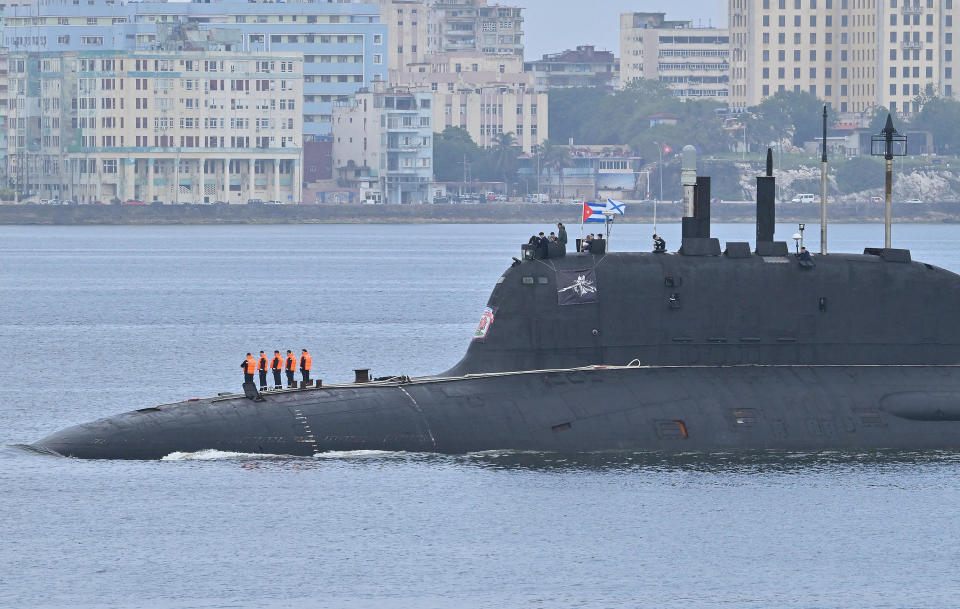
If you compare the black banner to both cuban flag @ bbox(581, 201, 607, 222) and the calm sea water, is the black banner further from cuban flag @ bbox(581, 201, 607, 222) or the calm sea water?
the calm sea water

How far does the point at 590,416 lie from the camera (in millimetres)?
36844

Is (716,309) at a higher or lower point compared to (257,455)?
higher

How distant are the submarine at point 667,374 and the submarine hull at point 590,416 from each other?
0.13 feet

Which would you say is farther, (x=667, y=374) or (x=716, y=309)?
(x=667, y=374)

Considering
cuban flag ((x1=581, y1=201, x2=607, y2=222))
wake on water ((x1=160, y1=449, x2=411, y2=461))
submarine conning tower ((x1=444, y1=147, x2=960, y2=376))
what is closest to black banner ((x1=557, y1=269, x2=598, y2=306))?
submarine conning tower ((x1=444, y1=147, x2=960, y2=376))

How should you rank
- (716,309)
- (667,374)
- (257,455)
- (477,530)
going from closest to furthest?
(477,530)
(257,455)
(716,309)
(667,374)

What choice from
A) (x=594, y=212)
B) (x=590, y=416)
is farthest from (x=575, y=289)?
(x=594, y=212)

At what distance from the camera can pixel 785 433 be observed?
3700 cm

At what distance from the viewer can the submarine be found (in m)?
36.9

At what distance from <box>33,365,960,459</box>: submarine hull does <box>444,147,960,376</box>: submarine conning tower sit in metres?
0.36

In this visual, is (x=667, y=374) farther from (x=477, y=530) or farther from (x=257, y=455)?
(x=257, y=455)

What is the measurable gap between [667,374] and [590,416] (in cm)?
189

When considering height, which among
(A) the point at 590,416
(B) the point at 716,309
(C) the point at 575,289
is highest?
(C) the point at 575,289

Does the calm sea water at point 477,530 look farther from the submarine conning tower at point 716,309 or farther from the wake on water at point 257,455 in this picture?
the submarine conning tower at point 716,309
